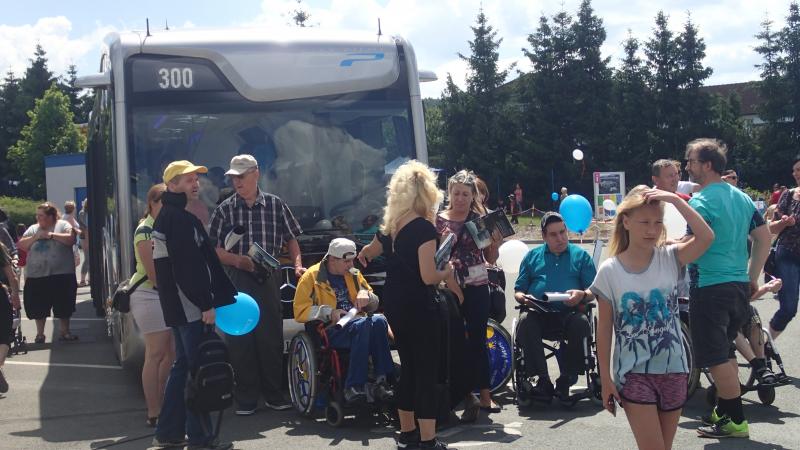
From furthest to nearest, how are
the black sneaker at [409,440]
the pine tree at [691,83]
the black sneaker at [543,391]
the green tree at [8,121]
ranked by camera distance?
the green tree at [8,121]
the pine tree at [691,83]
the black sneaker at [543,391]
the black sneaker at [409,440]

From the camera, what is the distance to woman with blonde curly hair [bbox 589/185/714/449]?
4383 mm

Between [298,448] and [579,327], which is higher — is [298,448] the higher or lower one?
the lower one

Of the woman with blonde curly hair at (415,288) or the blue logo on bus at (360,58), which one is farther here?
the blue logo on bus at (360,58)

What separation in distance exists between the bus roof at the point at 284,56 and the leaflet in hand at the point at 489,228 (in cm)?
229

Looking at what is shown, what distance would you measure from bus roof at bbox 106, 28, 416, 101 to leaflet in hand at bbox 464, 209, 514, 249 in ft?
7.52

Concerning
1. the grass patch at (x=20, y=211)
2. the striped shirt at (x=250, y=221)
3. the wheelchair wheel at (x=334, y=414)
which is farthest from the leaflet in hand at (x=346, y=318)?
the grass patch at (x=20, y=211)

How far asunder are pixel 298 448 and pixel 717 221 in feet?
9.94

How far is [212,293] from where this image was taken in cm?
633

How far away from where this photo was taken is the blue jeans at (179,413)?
21.1ft

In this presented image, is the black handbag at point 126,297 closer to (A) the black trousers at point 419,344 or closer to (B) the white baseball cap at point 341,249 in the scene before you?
(B) the white baseball cap at point 341,249

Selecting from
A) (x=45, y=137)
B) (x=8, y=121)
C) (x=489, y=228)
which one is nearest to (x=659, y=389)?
(x=489, y=228)

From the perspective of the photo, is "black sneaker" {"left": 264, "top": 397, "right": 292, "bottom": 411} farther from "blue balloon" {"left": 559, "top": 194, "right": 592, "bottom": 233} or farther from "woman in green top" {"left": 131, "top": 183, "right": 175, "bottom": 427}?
"blue balloon" {"left": 559, "top": 194, "right": 592, "bottom": 233}

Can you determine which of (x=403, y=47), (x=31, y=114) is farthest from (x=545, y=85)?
(x=403, y=47)

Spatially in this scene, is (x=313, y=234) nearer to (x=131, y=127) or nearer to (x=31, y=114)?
(x=131, y=127)
